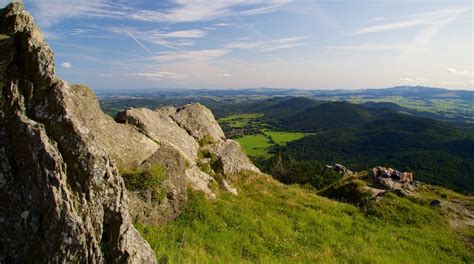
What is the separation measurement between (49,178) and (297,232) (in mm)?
13046

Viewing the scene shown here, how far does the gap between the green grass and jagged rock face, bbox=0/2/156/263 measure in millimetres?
2707

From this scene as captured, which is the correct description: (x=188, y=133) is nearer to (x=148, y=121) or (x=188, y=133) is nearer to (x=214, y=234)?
(x=148, y=121)

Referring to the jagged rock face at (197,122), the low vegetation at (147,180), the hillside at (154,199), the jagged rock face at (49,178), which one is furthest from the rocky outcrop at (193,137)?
the jagged rock face at (49,178)

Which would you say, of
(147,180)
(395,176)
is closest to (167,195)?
(147,180)

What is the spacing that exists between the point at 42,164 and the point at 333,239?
1456 cm

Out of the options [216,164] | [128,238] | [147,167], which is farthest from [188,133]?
[128,238]

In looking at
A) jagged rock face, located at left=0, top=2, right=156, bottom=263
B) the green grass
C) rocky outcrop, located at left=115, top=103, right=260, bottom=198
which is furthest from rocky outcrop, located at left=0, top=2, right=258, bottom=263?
rocky outcrop, located at left=115, top=103, right=260, bottom=198

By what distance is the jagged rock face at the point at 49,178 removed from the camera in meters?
6.99

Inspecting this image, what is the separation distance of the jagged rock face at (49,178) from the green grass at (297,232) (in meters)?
2.71

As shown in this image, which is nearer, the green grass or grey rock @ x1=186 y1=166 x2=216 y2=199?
the green grass

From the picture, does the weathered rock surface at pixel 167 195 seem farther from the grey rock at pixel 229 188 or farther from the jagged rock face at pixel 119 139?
the grey rock at pixel 229 188

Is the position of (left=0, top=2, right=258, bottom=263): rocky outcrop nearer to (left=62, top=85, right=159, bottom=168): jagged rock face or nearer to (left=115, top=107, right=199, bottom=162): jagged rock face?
(left=62, top=85, right=159, bottom=168): jagged rock face

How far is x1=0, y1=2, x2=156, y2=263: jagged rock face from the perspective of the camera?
22.9ft

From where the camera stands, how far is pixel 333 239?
1686 cm
